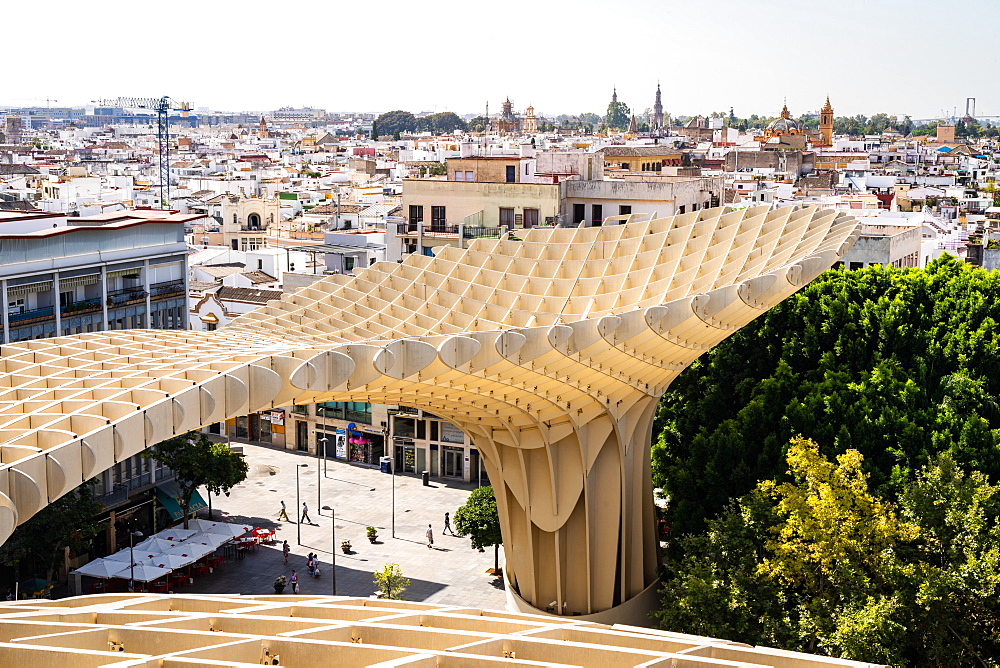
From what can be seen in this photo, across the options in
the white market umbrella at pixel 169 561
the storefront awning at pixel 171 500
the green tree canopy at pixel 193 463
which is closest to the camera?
the white market umbrella at pixel 169 561

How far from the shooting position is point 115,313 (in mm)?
41219

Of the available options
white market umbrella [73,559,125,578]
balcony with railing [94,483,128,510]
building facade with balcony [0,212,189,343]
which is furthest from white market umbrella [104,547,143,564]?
building facade with balcony [0,212,189,343]

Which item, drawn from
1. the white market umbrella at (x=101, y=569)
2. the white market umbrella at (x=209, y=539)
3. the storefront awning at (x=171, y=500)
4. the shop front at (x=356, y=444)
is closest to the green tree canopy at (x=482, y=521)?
the white market umbrella at (x=209, y=539)

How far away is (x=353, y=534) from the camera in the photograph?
42344 millimetres

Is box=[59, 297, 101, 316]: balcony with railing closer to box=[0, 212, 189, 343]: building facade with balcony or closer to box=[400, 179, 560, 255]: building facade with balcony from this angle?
box=[0, 212, 189, 343]: building facade with balcony

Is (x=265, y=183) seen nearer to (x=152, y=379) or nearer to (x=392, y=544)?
(x=392, y=544)

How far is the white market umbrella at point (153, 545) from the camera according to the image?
3691 centimetres

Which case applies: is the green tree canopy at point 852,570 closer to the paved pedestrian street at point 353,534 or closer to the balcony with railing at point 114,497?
the paved pedestrian street at point 353,534

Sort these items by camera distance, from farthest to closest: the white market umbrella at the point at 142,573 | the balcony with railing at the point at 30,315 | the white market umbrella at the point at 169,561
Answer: the balcony with railing at the point at 30,315
the white market umbrella at the point at 169,561
the white market umbrella at the point at 142,573

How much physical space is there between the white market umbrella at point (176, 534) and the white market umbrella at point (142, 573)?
2.10 meters

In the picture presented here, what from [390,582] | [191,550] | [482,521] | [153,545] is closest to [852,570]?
[390,582]

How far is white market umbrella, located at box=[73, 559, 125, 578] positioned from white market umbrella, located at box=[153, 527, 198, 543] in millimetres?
2160

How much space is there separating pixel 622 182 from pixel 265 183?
86.1 metres

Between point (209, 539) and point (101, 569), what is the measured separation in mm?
3659
